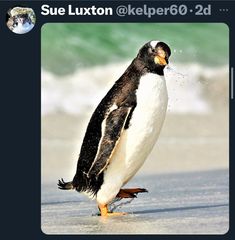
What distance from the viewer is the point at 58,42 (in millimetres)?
6945

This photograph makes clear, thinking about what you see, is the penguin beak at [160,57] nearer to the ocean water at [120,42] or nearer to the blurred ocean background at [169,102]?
the blurred ocean background at [169,102]

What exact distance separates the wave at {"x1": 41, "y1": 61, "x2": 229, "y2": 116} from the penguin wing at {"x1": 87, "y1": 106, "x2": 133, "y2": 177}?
0.38 m

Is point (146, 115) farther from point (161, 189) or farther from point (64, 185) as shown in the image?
point (161, 189)

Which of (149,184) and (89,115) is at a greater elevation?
(89,115)

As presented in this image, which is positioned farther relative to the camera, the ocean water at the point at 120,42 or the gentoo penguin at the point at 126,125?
the ocean water at the point at 120,42

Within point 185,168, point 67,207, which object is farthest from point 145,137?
point 185,168

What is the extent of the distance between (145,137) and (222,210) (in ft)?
2.09

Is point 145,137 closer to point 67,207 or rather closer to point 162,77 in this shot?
point 162,77

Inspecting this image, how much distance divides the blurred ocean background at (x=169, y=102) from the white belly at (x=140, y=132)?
178 millimetres

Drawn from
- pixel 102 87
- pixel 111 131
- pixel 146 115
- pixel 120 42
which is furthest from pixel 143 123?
pixel 120 42

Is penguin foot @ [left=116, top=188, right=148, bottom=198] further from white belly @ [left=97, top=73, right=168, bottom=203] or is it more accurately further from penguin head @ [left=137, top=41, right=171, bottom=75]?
penguin head @ [left=137, top=41, right=171, bottom=75]

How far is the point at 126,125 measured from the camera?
208 inches

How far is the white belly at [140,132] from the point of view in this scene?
5281 mm
